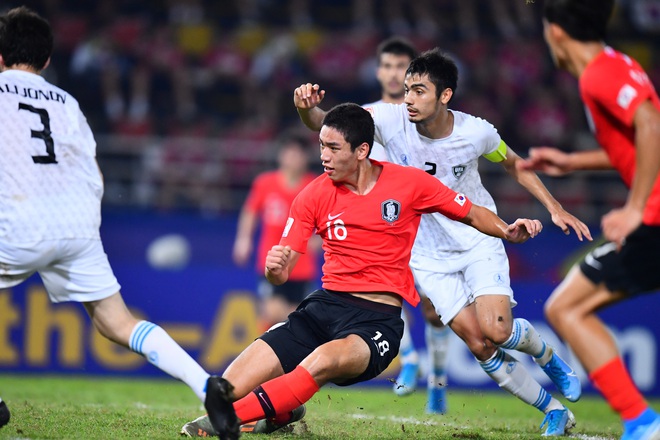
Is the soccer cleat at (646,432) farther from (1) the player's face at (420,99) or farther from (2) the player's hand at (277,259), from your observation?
(1) the player's face at (420,99)

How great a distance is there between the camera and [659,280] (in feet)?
16.2

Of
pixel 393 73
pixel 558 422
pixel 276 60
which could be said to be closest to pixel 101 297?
pixel 558 422

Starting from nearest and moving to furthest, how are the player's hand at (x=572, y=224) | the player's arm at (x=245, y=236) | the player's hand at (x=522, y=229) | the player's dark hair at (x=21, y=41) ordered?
the player's dark hair at (x=21, y=41) < the player's hand at (x=522, y=229) < the player's hand at (x=572, y=224) < the player's arm at (x=245, y=236)

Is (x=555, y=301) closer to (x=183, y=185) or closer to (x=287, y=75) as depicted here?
(x=183, y=185)

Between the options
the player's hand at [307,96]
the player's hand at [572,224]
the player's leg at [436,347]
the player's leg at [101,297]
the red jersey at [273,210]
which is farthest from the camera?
the red jersey at [273,210]

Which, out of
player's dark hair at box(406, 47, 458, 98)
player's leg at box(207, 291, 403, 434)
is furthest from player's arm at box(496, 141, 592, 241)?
player's leg at box(207, 291, 403, 434)

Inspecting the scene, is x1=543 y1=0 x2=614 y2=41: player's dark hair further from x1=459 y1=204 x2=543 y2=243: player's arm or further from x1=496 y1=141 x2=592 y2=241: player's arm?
x1=459 y1=204 x2=543 y2=243: player's arm

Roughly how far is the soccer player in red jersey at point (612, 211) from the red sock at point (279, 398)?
1449 millimetres

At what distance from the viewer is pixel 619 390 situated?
4875mm

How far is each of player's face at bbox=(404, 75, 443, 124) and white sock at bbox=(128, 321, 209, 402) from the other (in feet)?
7.89

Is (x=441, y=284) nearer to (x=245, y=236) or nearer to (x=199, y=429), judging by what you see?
(x=199, y=429)

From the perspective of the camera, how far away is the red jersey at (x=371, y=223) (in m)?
5.96

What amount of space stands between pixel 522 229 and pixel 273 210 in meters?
5.89

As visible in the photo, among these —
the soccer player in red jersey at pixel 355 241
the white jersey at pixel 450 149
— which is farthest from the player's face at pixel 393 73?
the soccer player in red jersey at pixel 355 241
